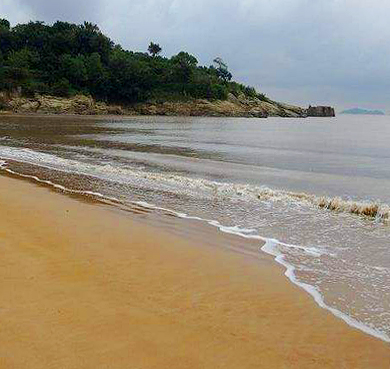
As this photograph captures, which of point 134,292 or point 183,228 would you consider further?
point 183,228

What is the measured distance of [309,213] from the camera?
10.1 metres

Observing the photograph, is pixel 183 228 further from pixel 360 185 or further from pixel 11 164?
pixel 11 164

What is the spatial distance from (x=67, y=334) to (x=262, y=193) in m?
8.92

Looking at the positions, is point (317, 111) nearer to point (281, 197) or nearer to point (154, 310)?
point (281, 197)

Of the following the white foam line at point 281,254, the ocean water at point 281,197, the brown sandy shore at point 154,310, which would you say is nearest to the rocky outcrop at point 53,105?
the ocean water at point 281,197

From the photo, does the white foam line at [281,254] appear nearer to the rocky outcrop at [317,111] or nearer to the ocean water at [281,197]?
the ocean water at [281,197]

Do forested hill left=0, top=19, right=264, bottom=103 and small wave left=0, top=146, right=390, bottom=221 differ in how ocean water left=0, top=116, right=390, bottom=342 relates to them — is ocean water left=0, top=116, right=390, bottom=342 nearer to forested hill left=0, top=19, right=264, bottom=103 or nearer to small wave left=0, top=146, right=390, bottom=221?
small wave left=0, top=146, right=390, bottom=221

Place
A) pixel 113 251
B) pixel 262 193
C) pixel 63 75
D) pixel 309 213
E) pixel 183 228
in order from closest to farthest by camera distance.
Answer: pixel 113 251 → pixel 183 228 → pixel 309 213 → pixel 262 193 → pixel 63 75

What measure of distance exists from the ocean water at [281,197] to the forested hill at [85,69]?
235ft

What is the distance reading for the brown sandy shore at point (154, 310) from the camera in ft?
11.8

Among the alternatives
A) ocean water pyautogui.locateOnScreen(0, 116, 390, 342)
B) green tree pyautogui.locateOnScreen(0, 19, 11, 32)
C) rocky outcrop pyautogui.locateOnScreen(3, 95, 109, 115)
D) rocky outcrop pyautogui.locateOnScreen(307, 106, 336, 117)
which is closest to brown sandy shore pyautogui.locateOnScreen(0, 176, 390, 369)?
ocean water pyautogui.locateOnScreen(0, 116, 390, 342)

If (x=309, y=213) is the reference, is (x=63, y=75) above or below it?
above

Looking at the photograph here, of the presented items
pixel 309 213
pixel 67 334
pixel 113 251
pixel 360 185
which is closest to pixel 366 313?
pixel 67 334

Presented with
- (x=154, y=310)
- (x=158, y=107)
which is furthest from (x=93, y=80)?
(x=154, y=310)
